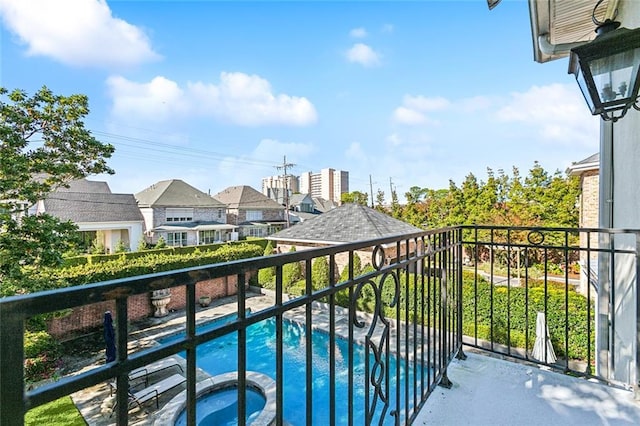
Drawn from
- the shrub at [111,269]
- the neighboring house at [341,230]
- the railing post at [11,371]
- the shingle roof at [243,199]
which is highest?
the shingle roof at [243,199]

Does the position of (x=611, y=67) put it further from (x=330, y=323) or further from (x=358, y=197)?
(x=358, y=197)

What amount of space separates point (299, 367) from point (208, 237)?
16.8 meters

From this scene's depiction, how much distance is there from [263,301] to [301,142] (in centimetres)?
2385

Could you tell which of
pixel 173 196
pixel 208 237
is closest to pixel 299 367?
pixel 208 237

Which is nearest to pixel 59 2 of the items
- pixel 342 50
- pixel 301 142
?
pixel 342 50

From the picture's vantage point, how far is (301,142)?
32562mm

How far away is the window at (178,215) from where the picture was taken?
20672 millimetres

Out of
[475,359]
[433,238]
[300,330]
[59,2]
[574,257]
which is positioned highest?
[59,2]

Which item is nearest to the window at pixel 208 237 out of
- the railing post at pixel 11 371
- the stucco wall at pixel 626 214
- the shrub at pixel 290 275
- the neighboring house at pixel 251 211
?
the neighboring house at pixel 251 211

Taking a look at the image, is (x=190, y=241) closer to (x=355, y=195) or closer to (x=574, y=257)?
(x=355, y=195)

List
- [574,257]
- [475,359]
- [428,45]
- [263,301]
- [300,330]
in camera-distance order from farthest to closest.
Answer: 1. [574,257]
2. [263,301]
3. [300,330]
4. [428,45]
5. [475,359]

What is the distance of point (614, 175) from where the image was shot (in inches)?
124

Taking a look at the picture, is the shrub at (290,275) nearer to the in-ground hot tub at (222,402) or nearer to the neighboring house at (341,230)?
the neighboring house at (341,230)

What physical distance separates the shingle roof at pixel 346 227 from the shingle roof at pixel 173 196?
11.2 meters
